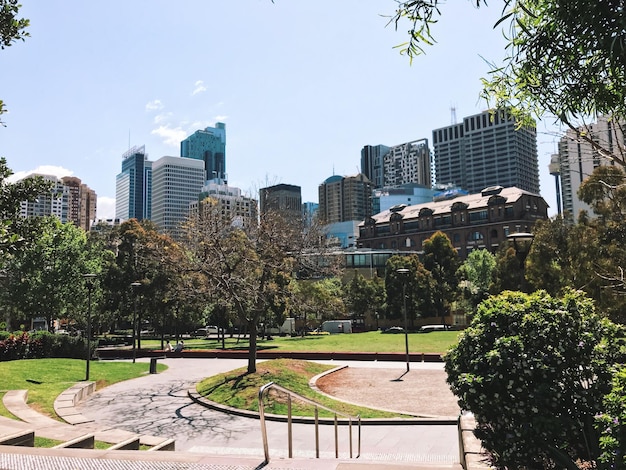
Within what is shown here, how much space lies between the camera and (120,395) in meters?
19.0

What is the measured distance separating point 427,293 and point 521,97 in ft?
147

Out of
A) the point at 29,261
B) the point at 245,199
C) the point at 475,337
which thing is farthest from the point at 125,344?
the point at 475,337

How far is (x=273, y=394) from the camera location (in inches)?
648

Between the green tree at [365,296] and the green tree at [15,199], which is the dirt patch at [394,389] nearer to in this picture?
the green tree at [15,199]

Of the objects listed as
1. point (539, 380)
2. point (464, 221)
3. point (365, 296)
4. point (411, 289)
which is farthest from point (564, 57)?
point (464, 221)

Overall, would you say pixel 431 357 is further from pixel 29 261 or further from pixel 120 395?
pixel 29 261

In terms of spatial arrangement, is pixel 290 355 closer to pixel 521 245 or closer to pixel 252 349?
pixel 252 349

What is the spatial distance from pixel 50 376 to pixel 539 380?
65.6ft

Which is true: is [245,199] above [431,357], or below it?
above

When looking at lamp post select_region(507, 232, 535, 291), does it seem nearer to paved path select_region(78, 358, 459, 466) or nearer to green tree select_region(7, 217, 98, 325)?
paved path select_region(78, 358, 459, 466)

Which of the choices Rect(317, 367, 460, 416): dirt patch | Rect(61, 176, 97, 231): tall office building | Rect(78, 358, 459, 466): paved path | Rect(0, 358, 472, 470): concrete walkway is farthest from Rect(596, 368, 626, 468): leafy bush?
Rect(61, 176, 97, 231): tall office building

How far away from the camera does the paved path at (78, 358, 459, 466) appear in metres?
11.2

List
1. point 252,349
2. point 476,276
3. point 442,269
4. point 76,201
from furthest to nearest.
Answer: point 76,201 < point 476,276 < point 442,269 < point 252,349

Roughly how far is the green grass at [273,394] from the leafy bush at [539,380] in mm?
8902
